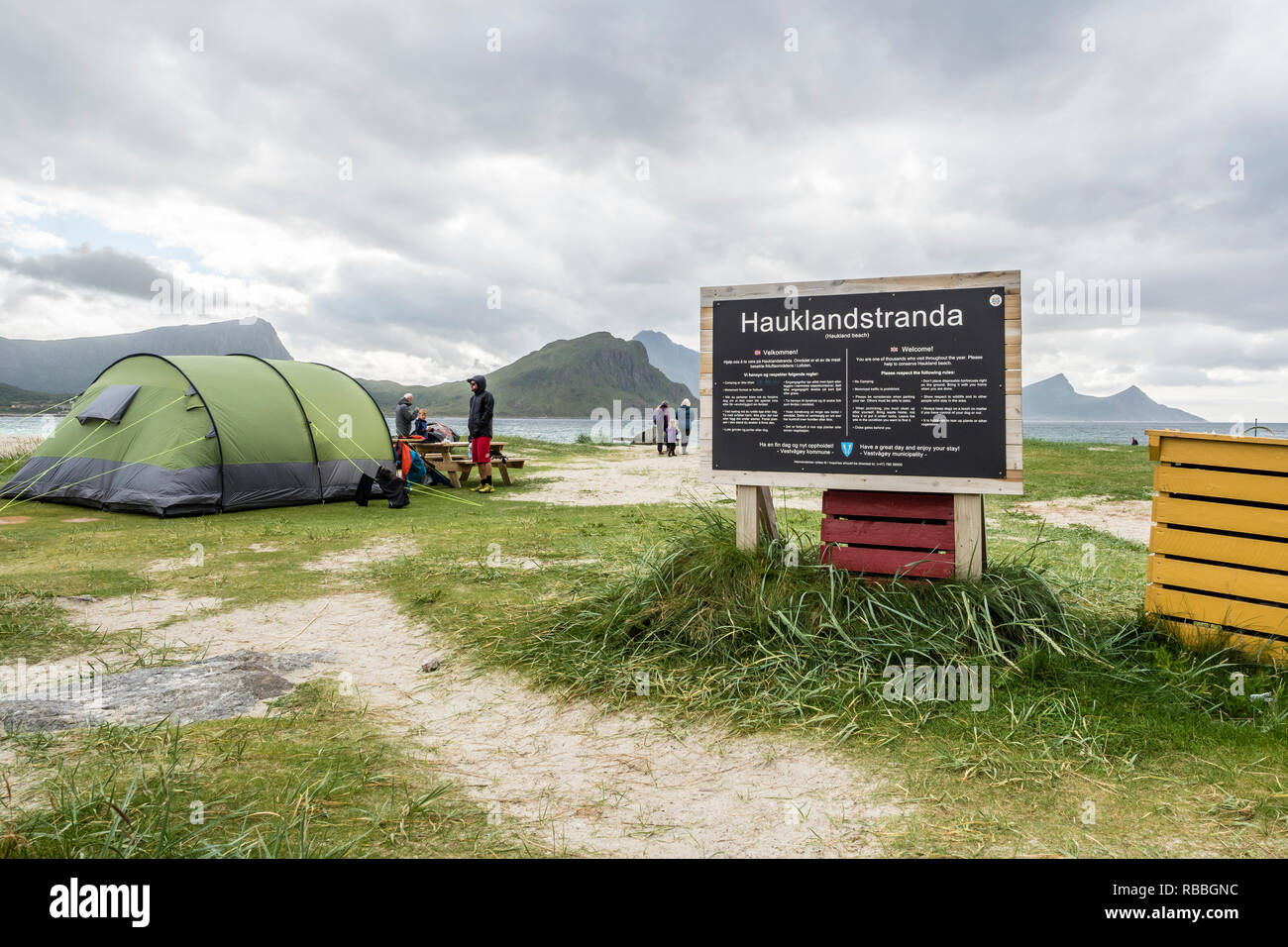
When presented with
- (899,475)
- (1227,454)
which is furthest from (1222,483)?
(899,475)

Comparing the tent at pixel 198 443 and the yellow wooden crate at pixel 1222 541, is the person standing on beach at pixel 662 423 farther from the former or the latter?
the yellow wooden crate at pixel 1222 541

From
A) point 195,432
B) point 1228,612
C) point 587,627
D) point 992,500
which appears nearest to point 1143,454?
point 992,500

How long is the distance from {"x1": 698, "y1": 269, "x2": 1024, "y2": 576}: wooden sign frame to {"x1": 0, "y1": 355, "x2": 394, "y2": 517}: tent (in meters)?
9.61

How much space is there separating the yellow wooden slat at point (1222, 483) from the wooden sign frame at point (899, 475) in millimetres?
801

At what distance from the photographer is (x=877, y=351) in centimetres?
518

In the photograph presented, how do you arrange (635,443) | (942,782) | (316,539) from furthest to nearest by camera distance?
(635,443), (316,539), (942,782)

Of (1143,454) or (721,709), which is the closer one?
(721,709)

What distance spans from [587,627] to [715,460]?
64.0 inches

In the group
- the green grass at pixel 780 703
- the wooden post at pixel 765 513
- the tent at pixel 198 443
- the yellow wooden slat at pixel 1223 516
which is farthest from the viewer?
the tent at pixel 198 443

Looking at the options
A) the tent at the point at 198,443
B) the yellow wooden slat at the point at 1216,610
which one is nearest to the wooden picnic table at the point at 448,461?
the tent at the point at 198,443

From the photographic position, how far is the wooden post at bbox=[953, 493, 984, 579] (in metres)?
4.96

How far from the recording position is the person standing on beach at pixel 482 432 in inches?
600

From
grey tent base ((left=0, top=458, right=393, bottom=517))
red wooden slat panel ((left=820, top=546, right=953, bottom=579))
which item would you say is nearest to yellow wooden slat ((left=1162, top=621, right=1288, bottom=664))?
red wooden slat panel ((left=820, top=546, right=953, bottom=579))

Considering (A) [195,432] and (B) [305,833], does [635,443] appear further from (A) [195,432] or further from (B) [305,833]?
(B) [305,833]
